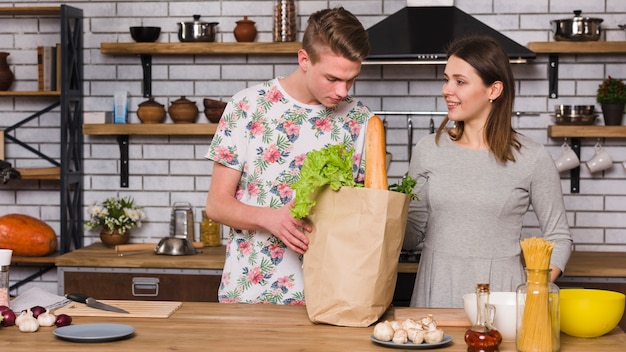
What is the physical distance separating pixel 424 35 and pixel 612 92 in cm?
113

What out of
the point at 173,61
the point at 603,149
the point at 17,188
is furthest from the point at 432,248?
the point at 17,188

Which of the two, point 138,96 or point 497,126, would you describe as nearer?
point 497,126

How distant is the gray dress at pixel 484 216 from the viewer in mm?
2861

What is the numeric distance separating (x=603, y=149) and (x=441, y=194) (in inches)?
88.3

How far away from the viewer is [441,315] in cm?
240

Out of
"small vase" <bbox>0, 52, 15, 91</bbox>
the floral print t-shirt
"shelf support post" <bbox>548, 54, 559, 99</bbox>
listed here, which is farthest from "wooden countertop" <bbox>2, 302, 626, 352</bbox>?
"small vase" <bbox>0, 52, 15, 91</bbox>

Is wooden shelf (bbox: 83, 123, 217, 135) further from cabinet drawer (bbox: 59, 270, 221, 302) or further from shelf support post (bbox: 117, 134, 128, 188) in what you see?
cabinet drawer (bbox: 59, 270, 221, 302)

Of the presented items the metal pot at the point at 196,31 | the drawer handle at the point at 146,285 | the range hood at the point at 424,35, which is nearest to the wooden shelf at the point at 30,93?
the metal pot at the point at 196,31

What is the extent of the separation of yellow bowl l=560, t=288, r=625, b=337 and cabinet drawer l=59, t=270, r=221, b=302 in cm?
243

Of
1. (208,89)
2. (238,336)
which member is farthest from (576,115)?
(238,336)

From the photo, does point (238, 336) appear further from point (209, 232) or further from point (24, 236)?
point (24, 236)

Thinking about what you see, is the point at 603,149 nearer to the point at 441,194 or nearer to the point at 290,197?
the point at 441,194

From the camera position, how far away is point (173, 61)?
5.04 meters

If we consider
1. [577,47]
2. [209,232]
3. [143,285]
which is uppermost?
[577,47]
